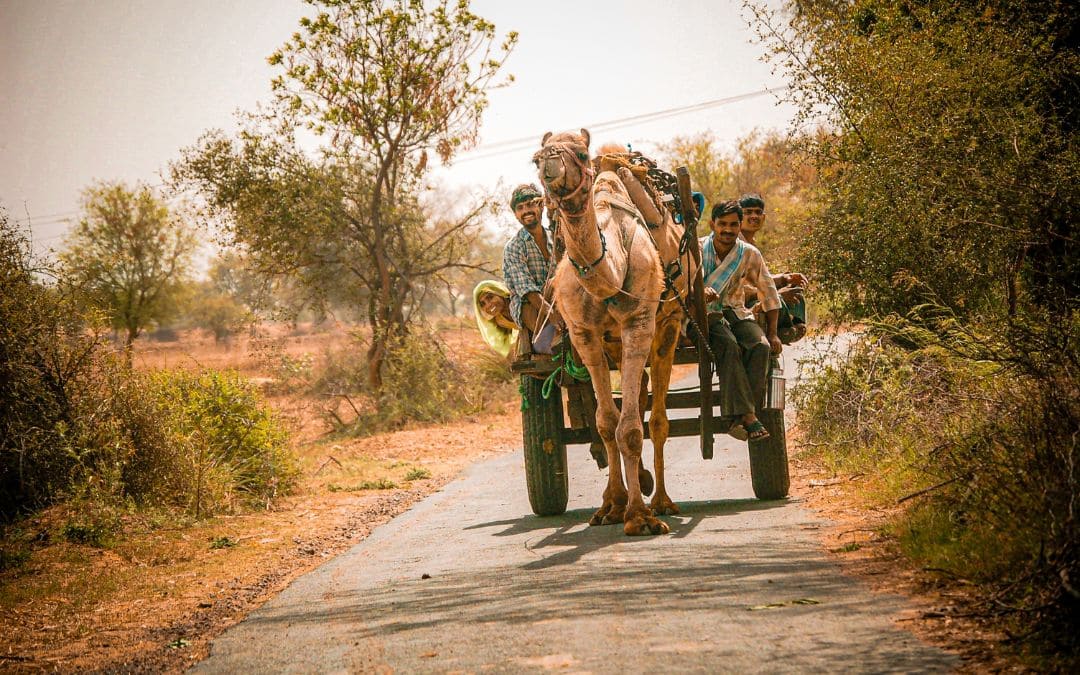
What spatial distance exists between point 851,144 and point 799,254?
145 cm

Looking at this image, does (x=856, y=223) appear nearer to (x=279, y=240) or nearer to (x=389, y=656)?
(x=389, y=656)

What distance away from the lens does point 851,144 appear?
41.9ft

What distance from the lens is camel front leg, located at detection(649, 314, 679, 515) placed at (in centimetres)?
809

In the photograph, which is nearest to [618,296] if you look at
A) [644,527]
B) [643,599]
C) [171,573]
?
[644,527]

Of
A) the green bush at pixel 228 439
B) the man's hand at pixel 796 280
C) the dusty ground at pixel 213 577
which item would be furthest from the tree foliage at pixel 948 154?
the green bush at pixel 228 439

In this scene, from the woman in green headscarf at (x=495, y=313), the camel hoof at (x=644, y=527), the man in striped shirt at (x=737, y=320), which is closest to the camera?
the camel hoof at (x=644, y=527)

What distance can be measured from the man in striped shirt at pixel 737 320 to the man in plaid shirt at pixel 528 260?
1.35 meters

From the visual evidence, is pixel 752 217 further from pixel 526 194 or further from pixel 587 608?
pixel 587 608

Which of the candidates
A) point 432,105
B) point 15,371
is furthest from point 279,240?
point 15,371

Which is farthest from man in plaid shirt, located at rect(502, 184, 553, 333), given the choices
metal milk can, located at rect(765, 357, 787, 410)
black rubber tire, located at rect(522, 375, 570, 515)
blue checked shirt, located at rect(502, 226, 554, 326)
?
metal milk can, located at rect(765, 357, 787, 410)

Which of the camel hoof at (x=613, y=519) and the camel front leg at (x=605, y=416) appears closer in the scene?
the camel front leg at (x=605, y=416)

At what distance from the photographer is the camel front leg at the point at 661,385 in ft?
26.5

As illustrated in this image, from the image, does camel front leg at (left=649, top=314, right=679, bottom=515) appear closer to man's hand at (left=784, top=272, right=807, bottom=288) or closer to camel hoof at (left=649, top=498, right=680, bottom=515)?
camel hoof at (left=649, top=498, right=680, bottom=515)

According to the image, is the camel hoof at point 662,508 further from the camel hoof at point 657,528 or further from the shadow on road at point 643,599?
the shadow on road at point 643,599
